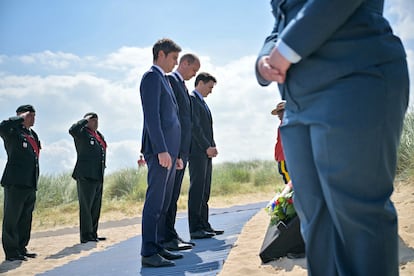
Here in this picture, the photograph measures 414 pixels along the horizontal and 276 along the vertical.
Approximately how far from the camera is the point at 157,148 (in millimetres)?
3936

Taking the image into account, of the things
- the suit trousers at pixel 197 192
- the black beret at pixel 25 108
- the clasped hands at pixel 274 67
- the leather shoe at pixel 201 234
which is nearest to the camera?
the clasped hands at pixel 274 67

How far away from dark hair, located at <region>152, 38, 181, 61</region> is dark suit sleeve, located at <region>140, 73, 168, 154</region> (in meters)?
0.34

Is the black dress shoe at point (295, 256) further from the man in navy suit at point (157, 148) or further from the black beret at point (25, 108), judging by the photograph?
the black beret at point (25, 108)

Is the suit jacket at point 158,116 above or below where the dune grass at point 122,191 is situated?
above

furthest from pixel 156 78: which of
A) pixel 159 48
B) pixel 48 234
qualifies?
pixel 48 234

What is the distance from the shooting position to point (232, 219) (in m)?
7.40

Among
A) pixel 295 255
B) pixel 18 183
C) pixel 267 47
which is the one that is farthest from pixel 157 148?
pixel 18 183

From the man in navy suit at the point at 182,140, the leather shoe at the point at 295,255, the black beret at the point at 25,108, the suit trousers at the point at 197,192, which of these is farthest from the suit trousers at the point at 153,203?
the black beret at the point at 25,108

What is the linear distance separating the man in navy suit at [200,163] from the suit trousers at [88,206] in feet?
7.01

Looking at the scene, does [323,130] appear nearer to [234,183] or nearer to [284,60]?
[284,60]

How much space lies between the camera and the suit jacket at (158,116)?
13.0ft

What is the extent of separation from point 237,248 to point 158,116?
1507 mm

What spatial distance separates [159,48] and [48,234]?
6214 mm

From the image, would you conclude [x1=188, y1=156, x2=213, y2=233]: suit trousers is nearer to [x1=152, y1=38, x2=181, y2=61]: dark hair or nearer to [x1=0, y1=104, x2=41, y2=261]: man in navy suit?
[x1=152, y1=38, x2=181, y2=61]: dark hair
